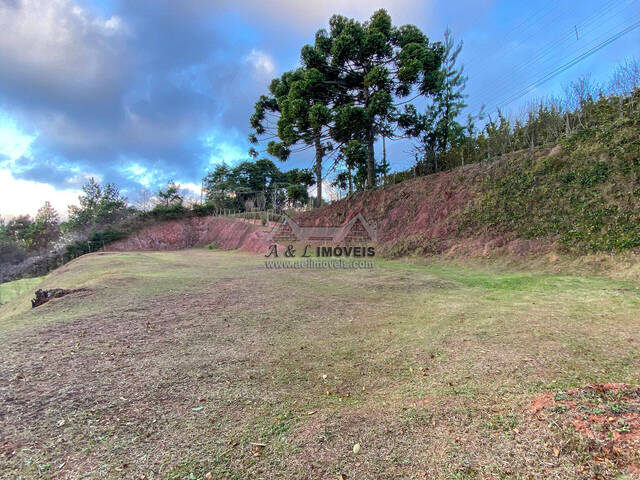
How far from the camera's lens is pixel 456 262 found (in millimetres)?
11891

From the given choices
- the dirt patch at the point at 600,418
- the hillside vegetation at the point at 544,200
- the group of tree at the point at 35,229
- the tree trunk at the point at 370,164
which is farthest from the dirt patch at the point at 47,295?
the group of tree at the point at 35,229

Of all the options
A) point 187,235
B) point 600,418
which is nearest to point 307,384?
point 600,418

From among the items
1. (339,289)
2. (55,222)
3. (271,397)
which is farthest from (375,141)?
(55,222)

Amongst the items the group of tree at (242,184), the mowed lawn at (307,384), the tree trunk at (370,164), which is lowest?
the mowed lawn at (307,384)

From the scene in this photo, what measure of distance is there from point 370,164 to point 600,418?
18.2 meters

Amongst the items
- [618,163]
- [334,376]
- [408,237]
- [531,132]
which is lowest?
[334,376]

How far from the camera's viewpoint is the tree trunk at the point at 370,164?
18.9 m

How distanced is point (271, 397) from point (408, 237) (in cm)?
1312

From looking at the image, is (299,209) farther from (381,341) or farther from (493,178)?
(381,341)

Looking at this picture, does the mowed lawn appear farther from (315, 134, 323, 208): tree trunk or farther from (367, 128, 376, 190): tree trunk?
(315, 134, 323, 208): tree trunk

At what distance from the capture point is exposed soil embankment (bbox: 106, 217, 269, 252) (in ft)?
89.6

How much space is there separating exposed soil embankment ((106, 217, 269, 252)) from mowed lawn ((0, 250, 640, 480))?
20938mm

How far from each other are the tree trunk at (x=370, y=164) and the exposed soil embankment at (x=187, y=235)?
10.8 m

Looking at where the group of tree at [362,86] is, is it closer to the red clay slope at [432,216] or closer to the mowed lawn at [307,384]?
the red clay slope at [432,216]
